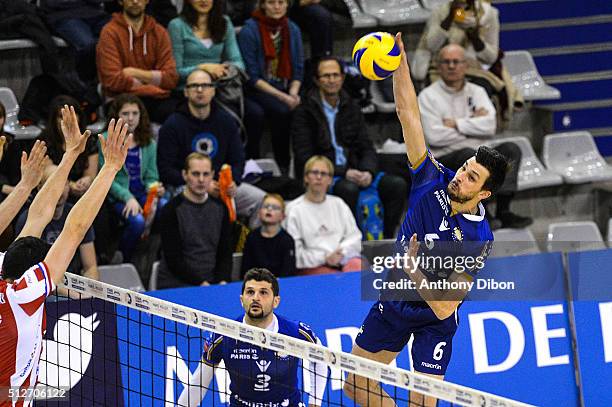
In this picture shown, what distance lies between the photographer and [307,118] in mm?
11500

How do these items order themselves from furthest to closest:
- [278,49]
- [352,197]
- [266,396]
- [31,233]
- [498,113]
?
1. [498,113]
2. [278,49]
3. [352,197]
4. [266,396]
5. [31,233]

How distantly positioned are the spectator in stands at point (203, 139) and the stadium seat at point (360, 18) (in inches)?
109

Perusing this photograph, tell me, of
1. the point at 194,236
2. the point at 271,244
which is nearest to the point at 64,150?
the point at 194,236

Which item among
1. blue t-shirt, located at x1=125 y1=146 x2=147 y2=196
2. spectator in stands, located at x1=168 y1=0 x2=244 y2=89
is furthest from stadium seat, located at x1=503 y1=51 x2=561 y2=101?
blue t-shirt, located at x1=125 y1=146 x2=147 y2=196

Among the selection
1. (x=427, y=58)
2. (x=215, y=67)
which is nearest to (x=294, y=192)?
(x=215, y=67)

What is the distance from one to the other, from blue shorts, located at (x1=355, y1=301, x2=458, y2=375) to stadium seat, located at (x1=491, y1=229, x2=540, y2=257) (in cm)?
380

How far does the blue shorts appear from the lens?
7844 millimetres

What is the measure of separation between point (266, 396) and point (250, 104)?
4352mm

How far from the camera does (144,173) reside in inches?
422

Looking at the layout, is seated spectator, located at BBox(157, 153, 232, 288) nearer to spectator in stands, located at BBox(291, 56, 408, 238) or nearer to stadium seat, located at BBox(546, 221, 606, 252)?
spectator in stands, located at BBox(291, 56, 408, 238)

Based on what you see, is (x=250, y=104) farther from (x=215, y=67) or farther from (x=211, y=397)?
(x=211, y=397)

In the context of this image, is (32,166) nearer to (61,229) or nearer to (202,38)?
(61,229)

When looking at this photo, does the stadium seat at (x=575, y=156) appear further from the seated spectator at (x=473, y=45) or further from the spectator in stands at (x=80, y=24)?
the spectator in stands at (x=80, y=24)

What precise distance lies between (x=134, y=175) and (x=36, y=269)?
4125mm
